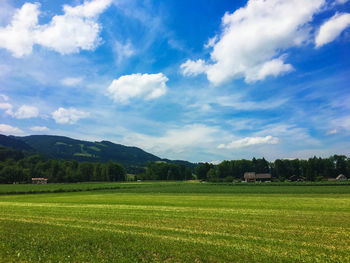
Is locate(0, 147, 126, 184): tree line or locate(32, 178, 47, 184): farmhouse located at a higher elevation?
locate(0, 147, 126, 184): tree line

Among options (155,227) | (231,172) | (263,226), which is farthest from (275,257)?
(231,172)

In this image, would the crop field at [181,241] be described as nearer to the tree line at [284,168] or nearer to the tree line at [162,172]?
the tree line at [284,168]

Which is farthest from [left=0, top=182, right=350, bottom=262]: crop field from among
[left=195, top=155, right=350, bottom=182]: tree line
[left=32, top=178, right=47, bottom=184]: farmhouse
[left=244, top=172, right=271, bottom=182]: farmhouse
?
[left=32, top=178, right=47, bottom=184]: farmhouse

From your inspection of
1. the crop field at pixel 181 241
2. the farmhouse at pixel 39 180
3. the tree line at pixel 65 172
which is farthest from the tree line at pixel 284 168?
the crop field at pixel 181 241

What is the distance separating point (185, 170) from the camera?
19662 centimetres

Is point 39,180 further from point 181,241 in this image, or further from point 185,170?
point 181,241

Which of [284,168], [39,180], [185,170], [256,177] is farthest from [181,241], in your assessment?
[185,170]

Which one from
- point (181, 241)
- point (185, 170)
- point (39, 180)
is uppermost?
point (181, 241)

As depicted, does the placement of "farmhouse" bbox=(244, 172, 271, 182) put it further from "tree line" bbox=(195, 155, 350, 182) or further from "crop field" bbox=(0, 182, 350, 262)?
"crop field" bbox=(0, 182, 350, 262)

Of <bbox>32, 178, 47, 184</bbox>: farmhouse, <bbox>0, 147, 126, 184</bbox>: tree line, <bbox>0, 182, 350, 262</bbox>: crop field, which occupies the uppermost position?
<bbox>0, 182, 350, 262</bbox>: crop field

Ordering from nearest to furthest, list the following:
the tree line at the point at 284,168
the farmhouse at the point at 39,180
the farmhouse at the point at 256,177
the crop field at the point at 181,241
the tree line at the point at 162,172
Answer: the crop field at the point at 181,241 < the tree line at the point at 284,168 < the farmhouse at the point at 256,177 < the farmhouse at the point at 39,180 < the tree line at the point at 162,172

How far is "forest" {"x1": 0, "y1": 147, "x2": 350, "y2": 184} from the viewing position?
146875 millimetres

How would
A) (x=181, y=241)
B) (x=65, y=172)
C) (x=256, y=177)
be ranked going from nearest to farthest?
(x=181, y=241) → (x=256, y=177) → (x=65, y=172)

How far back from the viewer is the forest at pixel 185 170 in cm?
14688
